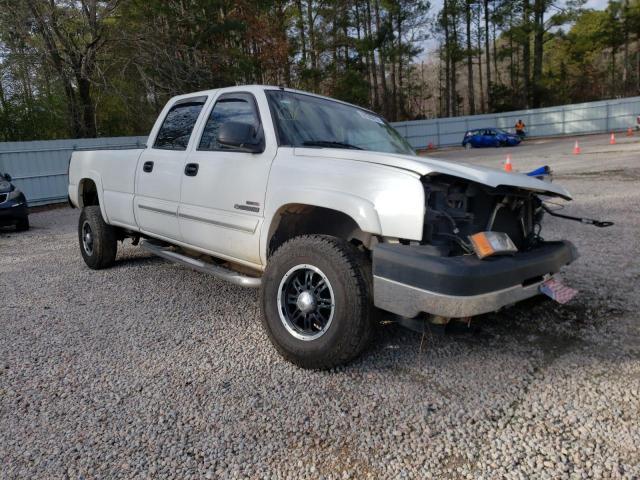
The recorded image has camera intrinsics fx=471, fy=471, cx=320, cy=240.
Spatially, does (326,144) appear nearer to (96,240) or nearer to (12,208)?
(96,240)

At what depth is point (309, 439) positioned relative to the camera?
2295 mm

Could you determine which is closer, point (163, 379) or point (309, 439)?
point (309, 439)

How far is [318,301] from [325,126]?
4.89 ft

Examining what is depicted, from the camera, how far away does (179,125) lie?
441 cm

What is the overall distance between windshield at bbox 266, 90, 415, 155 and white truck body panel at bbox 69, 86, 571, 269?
12cm

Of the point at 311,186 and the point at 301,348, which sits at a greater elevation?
the point at 311,186

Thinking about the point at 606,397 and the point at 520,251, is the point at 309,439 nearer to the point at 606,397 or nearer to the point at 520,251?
the point at 606,397

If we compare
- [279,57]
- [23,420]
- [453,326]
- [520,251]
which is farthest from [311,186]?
[279,57]

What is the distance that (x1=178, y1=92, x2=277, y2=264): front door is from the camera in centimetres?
337

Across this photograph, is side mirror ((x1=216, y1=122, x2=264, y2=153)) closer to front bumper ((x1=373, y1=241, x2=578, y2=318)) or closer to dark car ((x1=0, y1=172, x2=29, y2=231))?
front bumper ((x1=373, y1=241, x2=578, y2=318))

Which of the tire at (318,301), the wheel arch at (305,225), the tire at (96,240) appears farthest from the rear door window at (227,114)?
the tire at (96,240)

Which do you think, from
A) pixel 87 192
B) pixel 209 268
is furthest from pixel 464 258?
pixel 87 192

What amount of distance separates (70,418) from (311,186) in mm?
1882

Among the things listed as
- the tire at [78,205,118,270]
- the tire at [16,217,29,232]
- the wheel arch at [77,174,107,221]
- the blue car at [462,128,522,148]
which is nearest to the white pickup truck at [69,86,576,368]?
the tire at [78,205,118,270]
